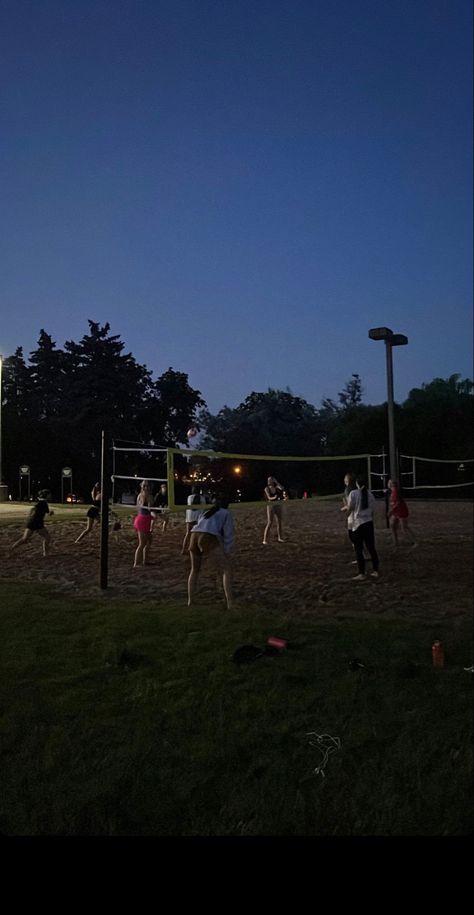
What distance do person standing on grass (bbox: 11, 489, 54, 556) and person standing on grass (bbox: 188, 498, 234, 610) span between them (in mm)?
381

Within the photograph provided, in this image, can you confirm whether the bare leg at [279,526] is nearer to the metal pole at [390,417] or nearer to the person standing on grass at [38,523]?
the metal pole at [390,417]

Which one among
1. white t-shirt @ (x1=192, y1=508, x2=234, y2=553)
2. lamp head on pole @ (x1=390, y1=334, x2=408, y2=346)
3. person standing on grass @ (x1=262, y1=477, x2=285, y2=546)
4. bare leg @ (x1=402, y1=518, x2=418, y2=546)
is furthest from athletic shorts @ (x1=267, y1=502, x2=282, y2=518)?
lamp head on pole @ (x1=390, y1=334, x2=408, y2=346)

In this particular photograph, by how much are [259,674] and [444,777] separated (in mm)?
527

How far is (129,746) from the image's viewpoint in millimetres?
1335

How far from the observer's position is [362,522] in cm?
167

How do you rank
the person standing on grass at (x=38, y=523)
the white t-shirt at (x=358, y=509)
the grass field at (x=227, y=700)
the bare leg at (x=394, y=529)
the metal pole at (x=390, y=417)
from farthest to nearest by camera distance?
the bare leg at (x=394, y=529), the white t-shirt at (x=358, y=509), the metal pole at (x=390, y=417), the person standing on grass at (x=38, y=523), the grass field at (x=227, y=700)

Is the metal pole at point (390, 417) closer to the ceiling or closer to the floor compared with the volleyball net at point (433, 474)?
closer to the ceiling

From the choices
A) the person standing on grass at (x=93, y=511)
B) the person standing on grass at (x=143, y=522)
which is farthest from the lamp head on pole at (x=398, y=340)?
the person standing on grass at (x=93, y=511)

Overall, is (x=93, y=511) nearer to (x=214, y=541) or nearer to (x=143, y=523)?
(x=143, y=523)

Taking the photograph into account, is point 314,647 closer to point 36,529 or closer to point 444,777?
point 444,777

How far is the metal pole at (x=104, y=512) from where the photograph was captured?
4.49ft

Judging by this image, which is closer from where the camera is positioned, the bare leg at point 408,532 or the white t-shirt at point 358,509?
the white t-shirt at point 358,509

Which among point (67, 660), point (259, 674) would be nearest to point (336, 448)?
point (259, 674)

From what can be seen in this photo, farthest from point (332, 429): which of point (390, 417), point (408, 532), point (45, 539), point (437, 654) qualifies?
point (45, 539)
